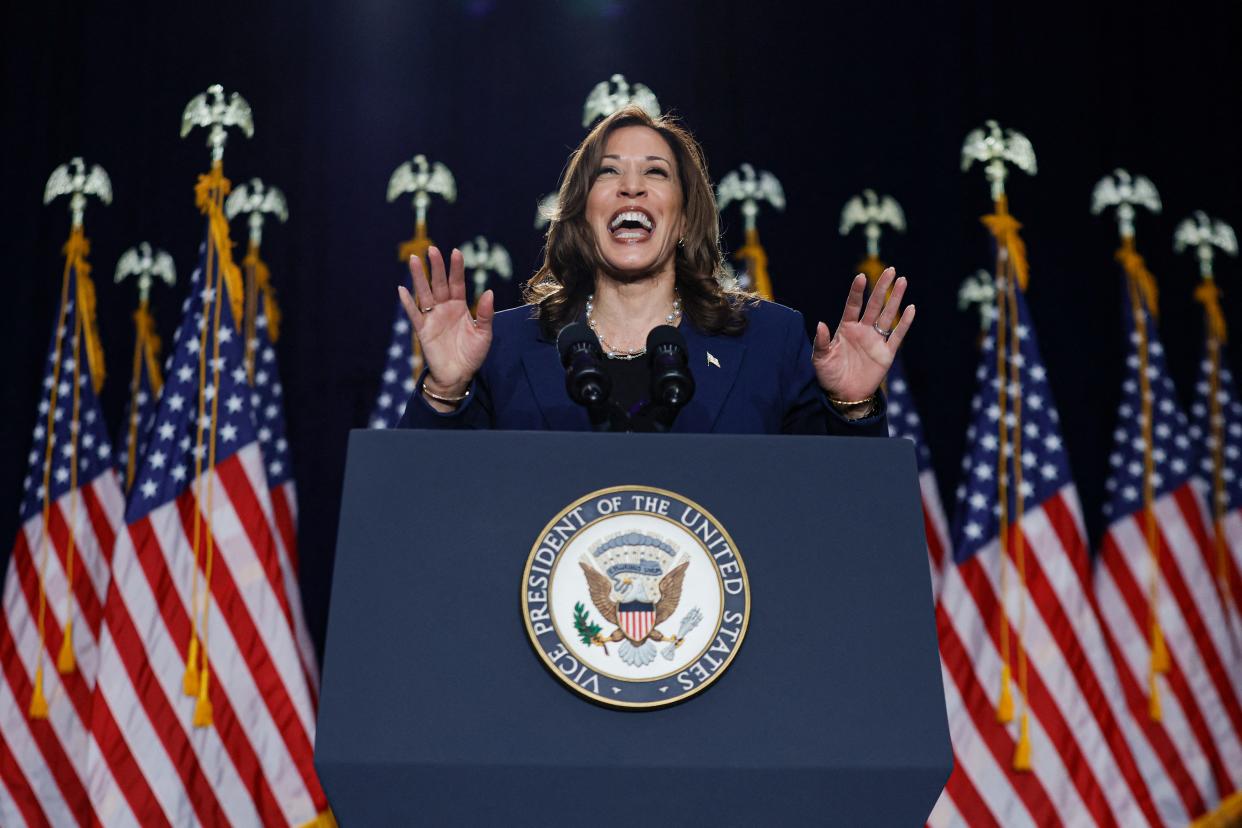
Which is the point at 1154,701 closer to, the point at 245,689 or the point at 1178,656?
the point at 1178,656

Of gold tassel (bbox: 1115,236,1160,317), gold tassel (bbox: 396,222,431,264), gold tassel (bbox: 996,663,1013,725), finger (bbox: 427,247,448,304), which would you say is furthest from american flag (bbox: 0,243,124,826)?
gold tassel (bbox: 1115,236,1160,317)

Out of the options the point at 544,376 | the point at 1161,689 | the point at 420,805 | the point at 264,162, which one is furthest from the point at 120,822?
the point at 1161,689

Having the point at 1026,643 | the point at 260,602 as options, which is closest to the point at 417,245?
the point at 260,602

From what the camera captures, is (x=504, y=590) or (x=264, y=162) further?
(x=264, y=162)

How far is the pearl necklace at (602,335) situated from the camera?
1.96 m

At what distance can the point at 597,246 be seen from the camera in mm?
2049

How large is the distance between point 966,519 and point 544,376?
11.0ft

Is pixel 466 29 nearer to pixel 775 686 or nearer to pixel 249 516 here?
pixel 249 516

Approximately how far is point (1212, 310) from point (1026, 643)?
1.81 m

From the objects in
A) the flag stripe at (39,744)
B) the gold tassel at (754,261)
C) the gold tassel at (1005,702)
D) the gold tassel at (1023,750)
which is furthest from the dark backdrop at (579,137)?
the gold tassel at (1023,750)

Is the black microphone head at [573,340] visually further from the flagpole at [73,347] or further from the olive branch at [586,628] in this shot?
the flagpole at [73,347]

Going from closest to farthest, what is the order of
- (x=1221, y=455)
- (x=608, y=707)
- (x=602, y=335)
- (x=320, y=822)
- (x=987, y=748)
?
(x=608, y=707) < (x=602, y=335) < (x=320, y=822) < (x=987, y=748) < (x=1221, y=455)

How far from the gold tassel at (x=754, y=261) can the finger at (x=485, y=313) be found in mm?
3408

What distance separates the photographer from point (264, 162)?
540 centimetres
